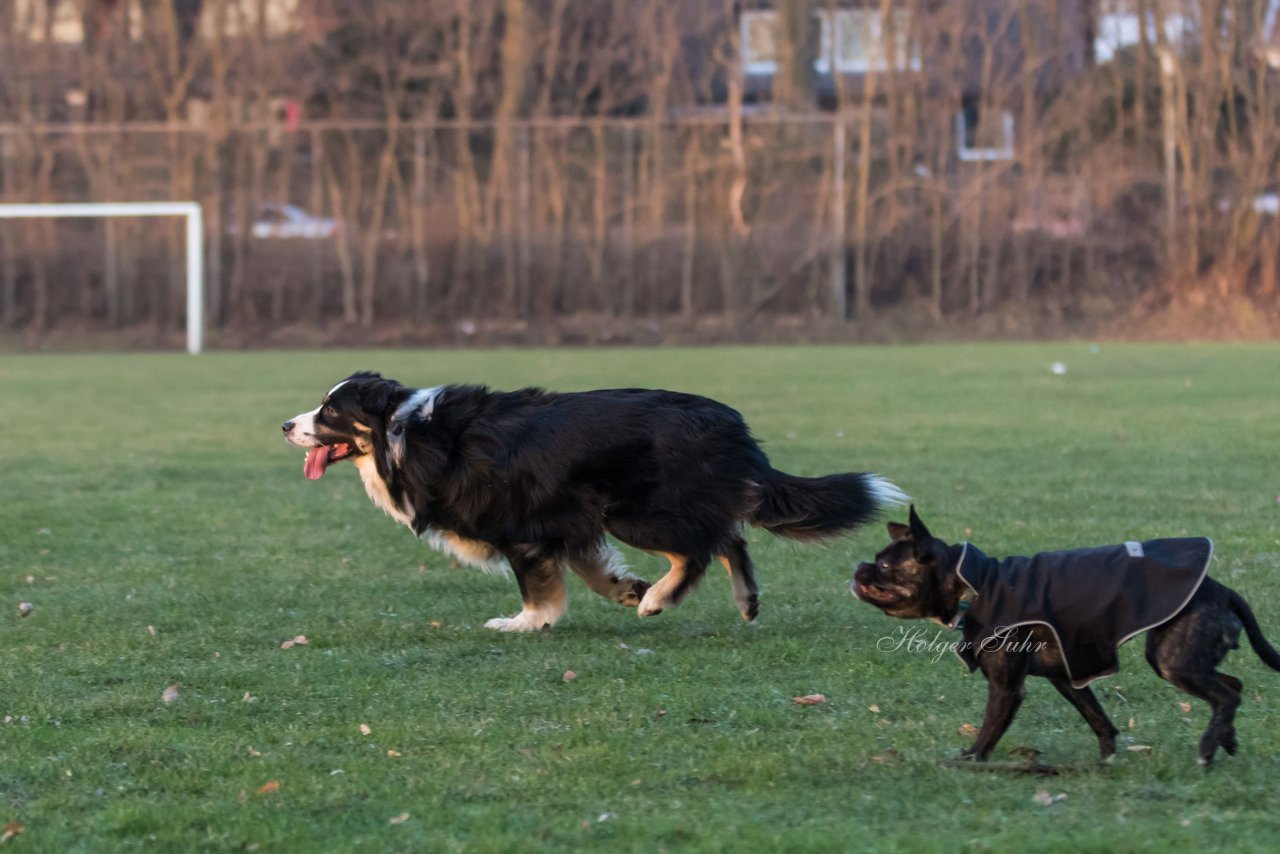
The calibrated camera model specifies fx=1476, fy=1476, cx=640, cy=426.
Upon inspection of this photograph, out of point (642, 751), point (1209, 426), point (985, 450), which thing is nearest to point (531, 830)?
point (642, 751)

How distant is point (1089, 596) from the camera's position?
4.32 m

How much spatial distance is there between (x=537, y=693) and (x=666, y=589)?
1239 millimetres

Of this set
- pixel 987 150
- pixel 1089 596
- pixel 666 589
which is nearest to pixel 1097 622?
pixel 1089 596

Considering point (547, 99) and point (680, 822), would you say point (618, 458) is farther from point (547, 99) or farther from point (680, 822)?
point (547, 99)

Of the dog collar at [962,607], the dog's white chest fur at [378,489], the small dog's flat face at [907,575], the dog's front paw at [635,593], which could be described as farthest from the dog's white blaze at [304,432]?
the dog collar at [962,607]

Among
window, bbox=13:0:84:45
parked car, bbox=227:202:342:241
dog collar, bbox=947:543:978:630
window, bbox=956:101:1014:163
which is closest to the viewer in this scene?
dog collar, bbox=947:543:978:630

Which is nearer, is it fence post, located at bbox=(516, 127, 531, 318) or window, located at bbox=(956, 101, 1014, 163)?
window, located at bbox=(956, 101, 1014, 163)

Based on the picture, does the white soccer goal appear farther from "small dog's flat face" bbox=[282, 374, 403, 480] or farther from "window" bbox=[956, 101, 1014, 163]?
"small dog's flat face" bbox=[282, 374, 403, 480]

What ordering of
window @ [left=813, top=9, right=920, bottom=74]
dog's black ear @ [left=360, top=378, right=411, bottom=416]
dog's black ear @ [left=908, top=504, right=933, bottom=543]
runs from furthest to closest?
1. window @ [left=813, top=9, right=920, bottom=74]
2. dog's black ear @ [left=360, top=378, right=411, bottom=416]
3. dog's black ear @ [left=908, top=504, right=933, bottom=543]

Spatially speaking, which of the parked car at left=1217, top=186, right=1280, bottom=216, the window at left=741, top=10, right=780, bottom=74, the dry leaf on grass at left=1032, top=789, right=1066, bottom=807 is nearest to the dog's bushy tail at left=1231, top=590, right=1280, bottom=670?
the dry leaf on grass at left=1032, top=789, right=1066, bottom=807

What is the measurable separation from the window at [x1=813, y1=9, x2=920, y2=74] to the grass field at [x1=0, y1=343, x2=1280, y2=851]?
64.8 feet

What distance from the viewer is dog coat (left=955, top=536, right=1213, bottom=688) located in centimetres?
428

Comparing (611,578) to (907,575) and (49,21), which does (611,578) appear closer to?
(907,575)

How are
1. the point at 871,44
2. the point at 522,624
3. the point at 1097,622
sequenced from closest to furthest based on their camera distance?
the point at 1097,622
the point at 522,624
the point at 871,44
